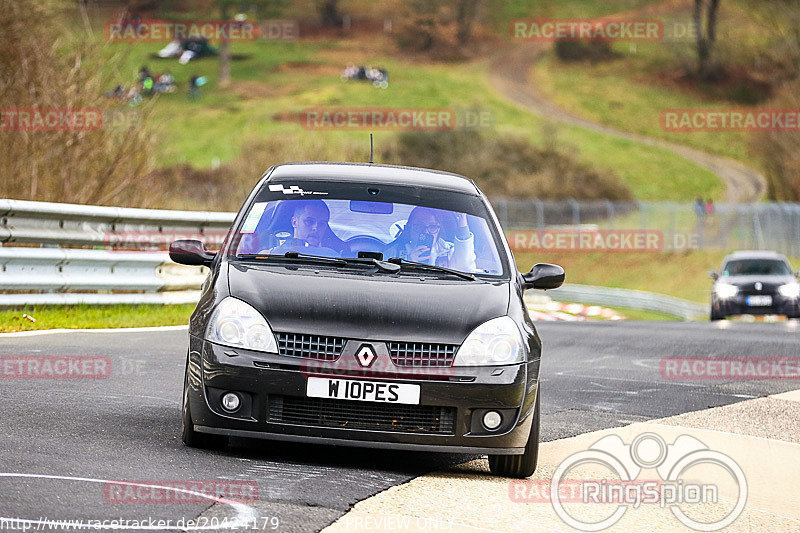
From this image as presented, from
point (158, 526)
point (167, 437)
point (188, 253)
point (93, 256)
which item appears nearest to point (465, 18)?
point (93, 256)

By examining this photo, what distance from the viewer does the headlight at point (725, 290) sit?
2666 centimetres

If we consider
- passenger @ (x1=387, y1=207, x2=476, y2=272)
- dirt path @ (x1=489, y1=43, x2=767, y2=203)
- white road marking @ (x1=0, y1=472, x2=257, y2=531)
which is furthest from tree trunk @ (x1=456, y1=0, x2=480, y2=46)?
white road marking @ (x1=0, y1=472, x2=257, y2=531)

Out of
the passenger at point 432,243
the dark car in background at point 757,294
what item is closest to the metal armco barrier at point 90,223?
the passenger at point 432,243

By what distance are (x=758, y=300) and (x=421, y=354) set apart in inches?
815

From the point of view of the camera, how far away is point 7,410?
26.7ft

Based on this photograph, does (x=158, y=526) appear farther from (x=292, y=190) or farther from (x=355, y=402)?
(x=292, y=190)

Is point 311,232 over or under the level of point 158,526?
over

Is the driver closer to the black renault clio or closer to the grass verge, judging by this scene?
the black renault clio

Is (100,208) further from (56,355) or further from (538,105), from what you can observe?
(538,105)

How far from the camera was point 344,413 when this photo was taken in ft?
22.5

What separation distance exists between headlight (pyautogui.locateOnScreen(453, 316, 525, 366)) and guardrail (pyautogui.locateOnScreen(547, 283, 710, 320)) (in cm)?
3311

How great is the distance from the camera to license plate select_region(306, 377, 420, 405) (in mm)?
6777

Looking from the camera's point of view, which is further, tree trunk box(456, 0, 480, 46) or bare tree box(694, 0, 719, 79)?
tree trunk box(456, 0, 480, 46)

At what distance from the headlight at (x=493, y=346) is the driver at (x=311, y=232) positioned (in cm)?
114
